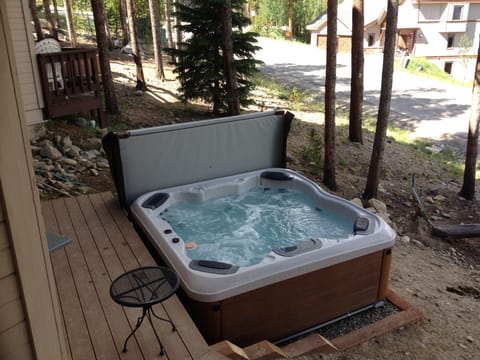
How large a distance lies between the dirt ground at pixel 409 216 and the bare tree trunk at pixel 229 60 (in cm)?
113

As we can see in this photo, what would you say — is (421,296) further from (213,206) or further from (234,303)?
(213,206)

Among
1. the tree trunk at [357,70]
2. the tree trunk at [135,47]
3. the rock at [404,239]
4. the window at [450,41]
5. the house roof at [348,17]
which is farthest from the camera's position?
the window at [450,41]

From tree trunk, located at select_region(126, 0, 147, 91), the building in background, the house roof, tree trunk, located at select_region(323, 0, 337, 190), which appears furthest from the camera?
the building in background

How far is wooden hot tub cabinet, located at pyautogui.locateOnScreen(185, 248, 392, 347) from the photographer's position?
316 cm

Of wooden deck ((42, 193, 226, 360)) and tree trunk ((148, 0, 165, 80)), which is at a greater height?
tree trunk ((148, 0, 165, 80))

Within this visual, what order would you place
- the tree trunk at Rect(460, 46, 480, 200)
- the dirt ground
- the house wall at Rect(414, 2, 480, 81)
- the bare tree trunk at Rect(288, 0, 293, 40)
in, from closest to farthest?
the dirt ground → the tree trunk at Rect(460, 46, 480, 200) → the house wall at Rect(414, 2, 480, 81) → the bare tree trunk at Rect(288, 0, 293, 40)

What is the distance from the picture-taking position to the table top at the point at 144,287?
2.32 m

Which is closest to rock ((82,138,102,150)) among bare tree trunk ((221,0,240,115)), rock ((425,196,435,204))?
bare tree trunk ((221,0,240,115))

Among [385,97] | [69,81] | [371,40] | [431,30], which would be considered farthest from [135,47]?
[431,30]

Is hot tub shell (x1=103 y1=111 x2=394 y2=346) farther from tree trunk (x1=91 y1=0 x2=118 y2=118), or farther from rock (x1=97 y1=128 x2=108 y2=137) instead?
tree trunk (x1=91 y1=0 x2=118 y2=118)

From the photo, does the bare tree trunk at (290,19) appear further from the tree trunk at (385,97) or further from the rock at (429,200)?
the tree trunk at (385,97)

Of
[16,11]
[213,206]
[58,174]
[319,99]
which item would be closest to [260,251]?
[213,206]

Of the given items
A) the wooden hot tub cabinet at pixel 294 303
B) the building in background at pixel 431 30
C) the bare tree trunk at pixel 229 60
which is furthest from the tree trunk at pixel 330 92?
the building in background at pixel 431 30

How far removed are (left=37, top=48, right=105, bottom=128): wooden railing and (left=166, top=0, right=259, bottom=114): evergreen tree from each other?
76.4 inches
